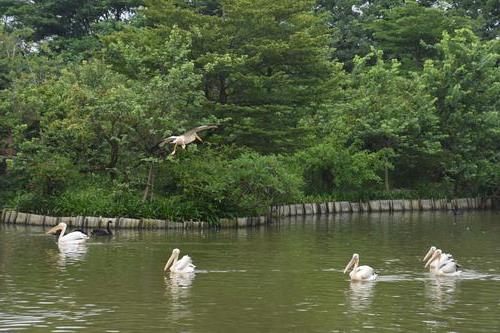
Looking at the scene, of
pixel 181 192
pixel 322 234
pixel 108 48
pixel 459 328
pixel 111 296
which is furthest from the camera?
pixel 108 48

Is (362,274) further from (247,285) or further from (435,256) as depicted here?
(435,256)

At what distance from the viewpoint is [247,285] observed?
790 inches

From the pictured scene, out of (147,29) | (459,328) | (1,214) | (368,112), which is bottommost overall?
(459,328)

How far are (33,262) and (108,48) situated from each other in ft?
56.4

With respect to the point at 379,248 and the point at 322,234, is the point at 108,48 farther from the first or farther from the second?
the point at 379,248

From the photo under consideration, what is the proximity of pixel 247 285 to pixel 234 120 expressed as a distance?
19.2 m

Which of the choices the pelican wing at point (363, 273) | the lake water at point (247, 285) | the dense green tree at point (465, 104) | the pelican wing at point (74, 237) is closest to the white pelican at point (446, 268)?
the lake water at point (247, 285)

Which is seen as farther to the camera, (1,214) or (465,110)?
(465,110)

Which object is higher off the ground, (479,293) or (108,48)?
(108,48)

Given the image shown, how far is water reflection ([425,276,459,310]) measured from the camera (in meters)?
18.0

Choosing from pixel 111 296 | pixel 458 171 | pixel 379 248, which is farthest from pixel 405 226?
pixel 111 296

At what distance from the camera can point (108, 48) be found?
129ft

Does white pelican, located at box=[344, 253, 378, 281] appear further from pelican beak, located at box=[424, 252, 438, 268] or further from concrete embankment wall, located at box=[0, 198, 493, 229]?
concrete embankment wall, located at box=[0, 198, 493, 229]

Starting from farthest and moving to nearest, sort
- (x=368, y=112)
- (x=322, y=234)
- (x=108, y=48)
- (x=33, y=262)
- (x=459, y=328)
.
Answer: (x=368, y=112) → (x=108, y=48) → (x=322, y=234) → (x=33, y=262) → (x=459, y=328)
